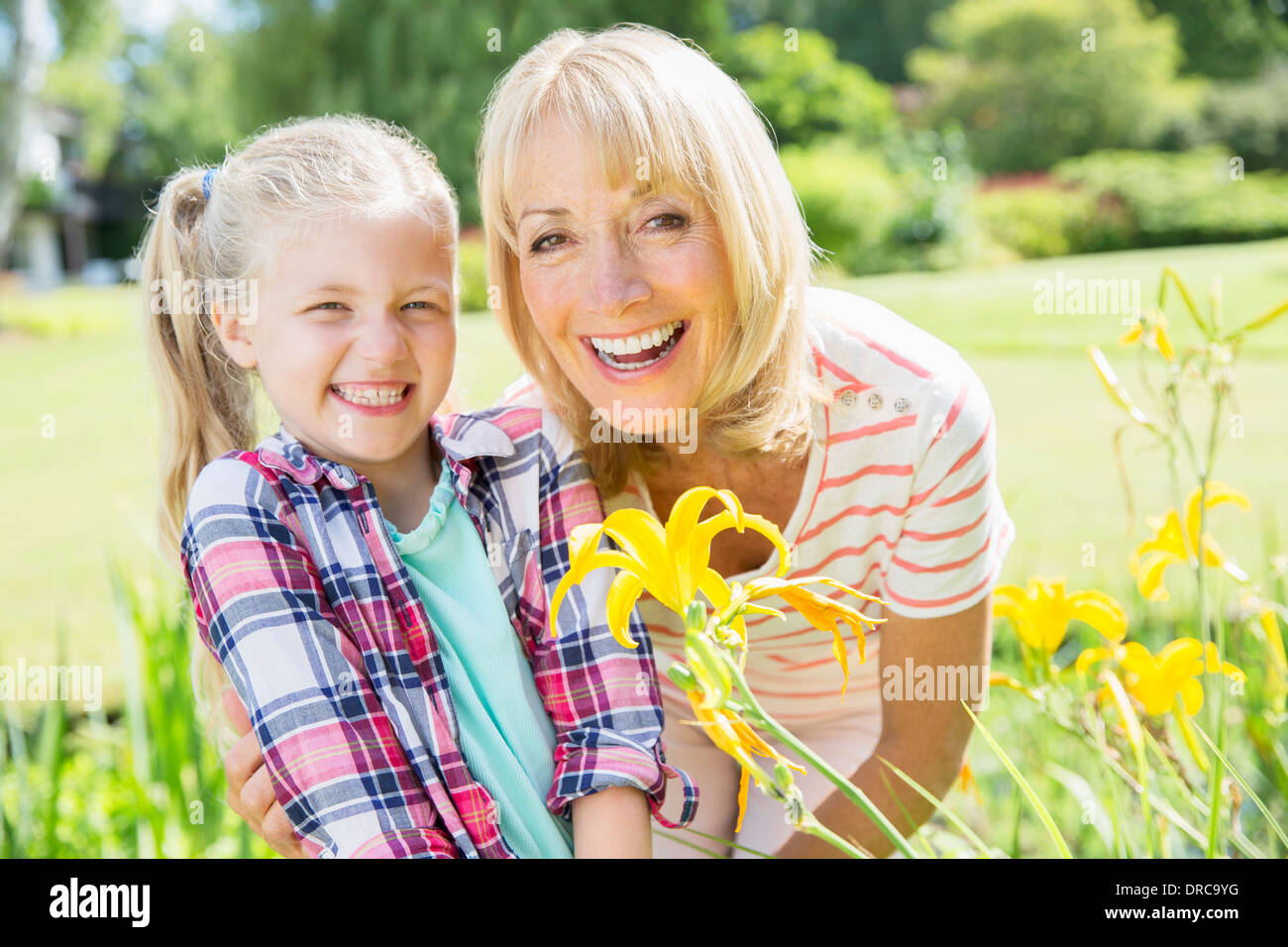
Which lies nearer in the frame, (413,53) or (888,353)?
(888,353)

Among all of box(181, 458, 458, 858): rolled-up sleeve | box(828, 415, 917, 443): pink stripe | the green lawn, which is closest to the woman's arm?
box(828, 415, 917, 443): pink stripe

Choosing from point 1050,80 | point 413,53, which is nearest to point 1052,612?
point 1050,80

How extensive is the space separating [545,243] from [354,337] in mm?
250

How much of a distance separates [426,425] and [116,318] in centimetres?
1251

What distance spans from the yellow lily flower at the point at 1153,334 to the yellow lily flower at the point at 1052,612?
0.28 meters

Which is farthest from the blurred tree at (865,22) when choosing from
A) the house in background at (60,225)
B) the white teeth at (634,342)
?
the white teeth at (634,342)

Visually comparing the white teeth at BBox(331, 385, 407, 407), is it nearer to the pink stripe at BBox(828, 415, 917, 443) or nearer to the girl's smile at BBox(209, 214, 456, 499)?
the girl's smile at BBox(209, 214, 456, 499)

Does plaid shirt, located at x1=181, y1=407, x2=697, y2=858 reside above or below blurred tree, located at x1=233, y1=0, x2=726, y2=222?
below

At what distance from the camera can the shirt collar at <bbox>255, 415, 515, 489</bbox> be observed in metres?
1.16

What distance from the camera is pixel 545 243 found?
4.06ft

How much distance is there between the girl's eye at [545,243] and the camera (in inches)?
48.3

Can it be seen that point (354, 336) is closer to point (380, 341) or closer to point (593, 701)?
point (380, 341)

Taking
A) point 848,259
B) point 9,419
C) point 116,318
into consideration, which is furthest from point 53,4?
point 848,259
